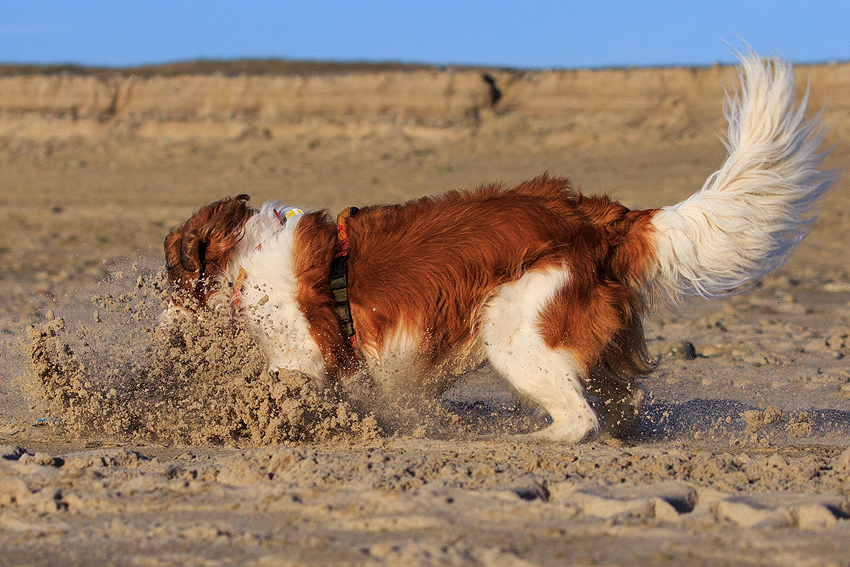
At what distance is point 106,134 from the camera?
77.0 feet

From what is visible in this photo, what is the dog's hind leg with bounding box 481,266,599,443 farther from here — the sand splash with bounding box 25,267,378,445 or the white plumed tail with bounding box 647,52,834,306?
the sand splash with bounding box 25,267,378,445

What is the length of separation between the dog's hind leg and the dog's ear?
1.31 meters

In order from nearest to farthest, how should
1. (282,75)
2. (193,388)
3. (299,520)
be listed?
1. (299,520)
2. (193,388)
3. (282,75)

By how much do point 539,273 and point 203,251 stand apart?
1610 mm

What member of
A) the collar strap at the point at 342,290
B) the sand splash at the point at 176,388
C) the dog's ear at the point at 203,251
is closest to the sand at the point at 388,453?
the sand splash at the point at 176,388

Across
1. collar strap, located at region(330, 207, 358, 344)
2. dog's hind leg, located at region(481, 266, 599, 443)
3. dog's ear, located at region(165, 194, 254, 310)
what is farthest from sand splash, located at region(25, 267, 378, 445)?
dog's hind leg, located at region(481, 266, 599, 443)

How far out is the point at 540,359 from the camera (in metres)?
3.77

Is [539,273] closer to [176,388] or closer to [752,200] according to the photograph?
[752,200]

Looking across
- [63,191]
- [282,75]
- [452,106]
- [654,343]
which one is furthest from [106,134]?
[654,343]

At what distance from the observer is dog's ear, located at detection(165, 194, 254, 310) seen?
4215mm

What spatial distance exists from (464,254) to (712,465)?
134 cm

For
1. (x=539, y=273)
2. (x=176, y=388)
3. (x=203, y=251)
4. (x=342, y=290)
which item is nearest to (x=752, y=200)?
(x=539, y=273)

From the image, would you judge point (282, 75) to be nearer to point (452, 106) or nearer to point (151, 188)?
point (452, 106)

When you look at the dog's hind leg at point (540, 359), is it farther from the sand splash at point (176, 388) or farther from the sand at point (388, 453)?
the sand splash at point (176, 388)
